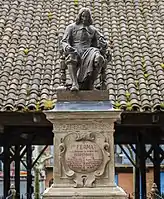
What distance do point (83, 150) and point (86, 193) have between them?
602mm

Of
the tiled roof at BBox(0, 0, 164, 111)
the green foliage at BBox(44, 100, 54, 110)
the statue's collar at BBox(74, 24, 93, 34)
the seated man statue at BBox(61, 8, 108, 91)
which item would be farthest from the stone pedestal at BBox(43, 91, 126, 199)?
the tiled roof at BBox(0, 0, 164, 111)

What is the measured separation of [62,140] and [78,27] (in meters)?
1.78

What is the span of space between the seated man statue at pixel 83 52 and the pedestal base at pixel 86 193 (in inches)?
57.1

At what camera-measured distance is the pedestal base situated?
889 centimetres

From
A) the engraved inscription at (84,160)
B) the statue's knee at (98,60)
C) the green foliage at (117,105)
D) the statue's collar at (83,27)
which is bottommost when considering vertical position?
the engraved inscription at (84,160)

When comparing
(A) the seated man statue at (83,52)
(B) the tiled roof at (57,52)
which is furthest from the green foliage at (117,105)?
(A) the seated man statue at (83,52)

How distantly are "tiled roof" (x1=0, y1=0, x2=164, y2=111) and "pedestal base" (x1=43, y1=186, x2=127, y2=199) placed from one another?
3.80m

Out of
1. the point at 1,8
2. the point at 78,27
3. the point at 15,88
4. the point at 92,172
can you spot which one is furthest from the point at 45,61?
the point at 92,172

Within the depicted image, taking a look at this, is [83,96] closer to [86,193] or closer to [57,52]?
[86,193]

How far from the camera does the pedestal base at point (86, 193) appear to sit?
8.89 meters

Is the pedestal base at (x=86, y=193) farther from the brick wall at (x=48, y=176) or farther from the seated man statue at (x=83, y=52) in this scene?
the brick wall at (x=48, y=176)

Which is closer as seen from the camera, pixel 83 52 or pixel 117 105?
pixel 83 52

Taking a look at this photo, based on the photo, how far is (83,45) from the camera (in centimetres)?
961

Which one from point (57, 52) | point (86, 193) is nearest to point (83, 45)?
point (86, 193)
